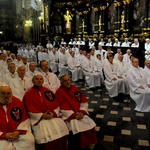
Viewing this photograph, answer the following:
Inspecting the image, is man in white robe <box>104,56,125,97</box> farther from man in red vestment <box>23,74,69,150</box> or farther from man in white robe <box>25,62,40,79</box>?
man in red vestment <box>23,74,69,150</box>

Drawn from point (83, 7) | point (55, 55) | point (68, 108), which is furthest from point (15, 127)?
point (83, 7)

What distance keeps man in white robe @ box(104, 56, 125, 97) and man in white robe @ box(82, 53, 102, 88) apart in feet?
4.24

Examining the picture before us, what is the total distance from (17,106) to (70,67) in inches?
314

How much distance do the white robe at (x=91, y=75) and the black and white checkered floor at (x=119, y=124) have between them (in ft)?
4.54

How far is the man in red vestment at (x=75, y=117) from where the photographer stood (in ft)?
13.1

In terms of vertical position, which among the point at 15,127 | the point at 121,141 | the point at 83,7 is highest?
the point at 83,7

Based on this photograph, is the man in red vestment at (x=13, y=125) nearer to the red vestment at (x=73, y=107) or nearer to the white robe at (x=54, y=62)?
the red vestment at (x=73, y=107)

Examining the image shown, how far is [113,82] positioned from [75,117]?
12.6 feet

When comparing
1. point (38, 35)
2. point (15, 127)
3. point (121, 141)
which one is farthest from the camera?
point (38, 35)

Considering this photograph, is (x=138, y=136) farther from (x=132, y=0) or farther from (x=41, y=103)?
(x=132, y=0)

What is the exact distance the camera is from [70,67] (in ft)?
37.3

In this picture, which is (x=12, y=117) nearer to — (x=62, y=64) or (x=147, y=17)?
(x=62, y=64)

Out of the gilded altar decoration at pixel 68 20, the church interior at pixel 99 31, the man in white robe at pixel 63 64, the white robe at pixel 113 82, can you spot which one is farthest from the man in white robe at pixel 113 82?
the gilded altar decoration at pixel 68 20

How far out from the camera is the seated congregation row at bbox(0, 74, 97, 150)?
10.9 feet
